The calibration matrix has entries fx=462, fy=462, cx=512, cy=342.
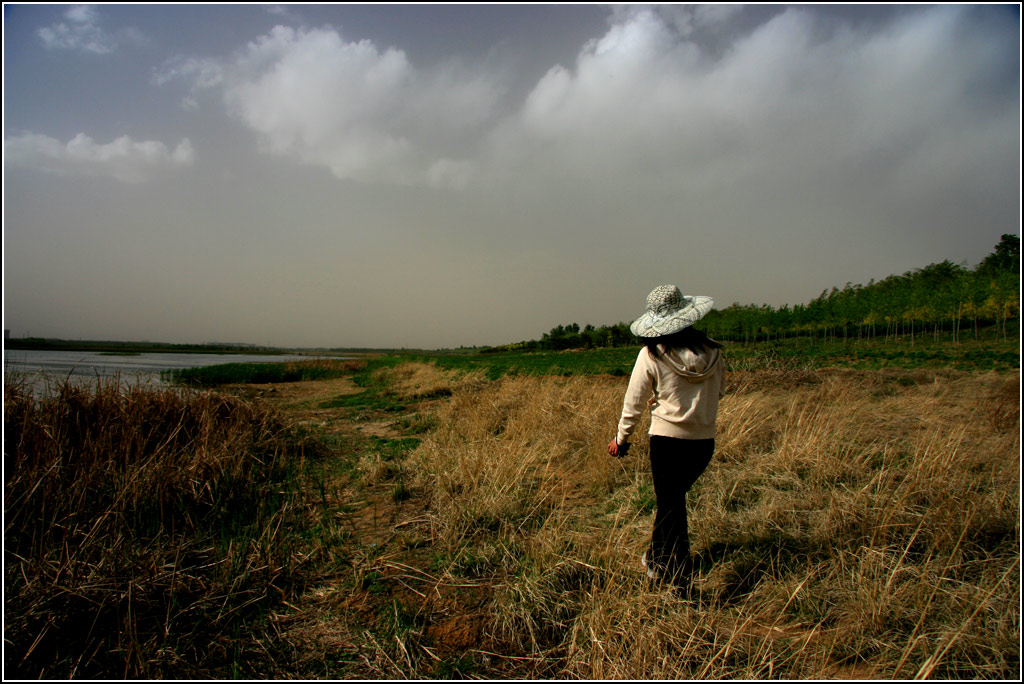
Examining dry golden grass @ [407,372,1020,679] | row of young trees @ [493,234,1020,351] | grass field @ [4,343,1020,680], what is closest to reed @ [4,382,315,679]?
grass field @ [4,343,1020,680]

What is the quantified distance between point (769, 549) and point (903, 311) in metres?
47.8

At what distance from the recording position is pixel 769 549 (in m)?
3.69

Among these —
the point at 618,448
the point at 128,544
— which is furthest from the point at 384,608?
the point at 128,544

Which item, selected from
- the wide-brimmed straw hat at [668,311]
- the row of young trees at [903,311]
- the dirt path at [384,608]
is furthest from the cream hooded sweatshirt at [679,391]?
the row of young trees at [903,311]

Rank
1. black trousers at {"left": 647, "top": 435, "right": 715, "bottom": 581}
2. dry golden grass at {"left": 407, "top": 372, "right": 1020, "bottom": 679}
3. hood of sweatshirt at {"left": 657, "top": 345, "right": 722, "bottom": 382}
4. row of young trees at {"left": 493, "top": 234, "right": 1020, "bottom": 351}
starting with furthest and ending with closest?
row of young trees at {"left": 493, "top": 234, "right": 1020, "bottom": 351}
black trousers at {"left": 647, "top": 435, "right": 715, "bottom": 581}
hood of sweatshirt at {"left": 657, "top": 345, "right": 722, "bottom": 382}
dry golden grass at {"left": 407, "top": 372, "right": 1020, "bottom": 679}

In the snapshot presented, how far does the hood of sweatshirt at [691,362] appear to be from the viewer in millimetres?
2949

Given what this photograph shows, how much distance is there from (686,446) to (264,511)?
457 centimetres

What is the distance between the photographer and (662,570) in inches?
123

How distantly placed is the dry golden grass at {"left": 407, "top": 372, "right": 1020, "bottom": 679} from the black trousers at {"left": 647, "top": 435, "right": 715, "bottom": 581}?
0.22 m

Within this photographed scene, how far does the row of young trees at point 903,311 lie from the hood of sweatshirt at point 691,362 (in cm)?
2949

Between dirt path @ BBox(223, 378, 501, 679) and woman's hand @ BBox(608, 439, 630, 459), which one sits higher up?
woman's hand @ BBox(608, 439, 630, 459)

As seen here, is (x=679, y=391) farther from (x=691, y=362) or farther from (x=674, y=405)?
(x=691, y=362)

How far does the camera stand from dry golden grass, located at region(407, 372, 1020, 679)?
2.52 metres

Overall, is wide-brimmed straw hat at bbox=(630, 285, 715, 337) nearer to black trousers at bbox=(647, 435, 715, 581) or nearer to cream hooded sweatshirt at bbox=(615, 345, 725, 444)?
cream hooded sweatshirt at bbox=(615, 345, 725, 444)
